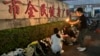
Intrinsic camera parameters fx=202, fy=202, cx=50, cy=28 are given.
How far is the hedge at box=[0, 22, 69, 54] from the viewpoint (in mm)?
6750

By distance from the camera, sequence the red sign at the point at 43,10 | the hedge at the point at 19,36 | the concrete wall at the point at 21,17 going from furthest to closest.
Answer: the red sign at the point at 43,10 < the concrete wall at the point at 21,17 < the hedge at the point at 19,36

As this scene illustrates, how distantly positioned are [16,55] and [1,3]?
6.02 feet

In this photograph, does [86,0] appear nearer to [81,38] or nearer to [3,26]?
[81,38]

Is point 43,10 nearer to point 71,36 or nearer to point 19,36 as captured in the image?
point 71,36

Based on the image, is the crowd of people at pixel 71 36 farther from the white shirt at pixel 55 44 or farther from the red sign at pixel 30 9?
the red sign at pixel 30 9

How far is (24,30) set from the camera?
26.9 ft

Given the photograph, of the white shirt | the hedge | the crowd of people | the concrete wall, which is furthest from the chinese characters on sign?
the white shirt

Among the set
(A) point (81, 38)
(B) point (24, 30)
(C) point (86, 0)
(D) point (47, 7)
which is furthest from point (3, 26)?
(C) point (86, 0)

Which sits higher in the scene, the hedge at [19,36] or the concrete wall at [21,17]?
the concrete wall at [21,17]

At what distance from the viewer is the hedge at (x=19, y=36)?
6.75 meters

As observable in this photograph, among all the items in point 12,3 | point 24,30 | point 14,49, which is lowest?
point 14,49

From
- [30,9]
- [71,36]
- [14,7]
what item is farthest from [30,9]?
[71,36]

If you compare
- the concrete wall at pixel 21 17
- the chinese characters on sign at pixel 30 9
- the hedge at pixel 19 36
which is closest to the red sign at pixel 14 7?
the chinese characters on sign at pixel 30 9

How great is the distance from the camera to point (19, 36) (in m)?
7.77
